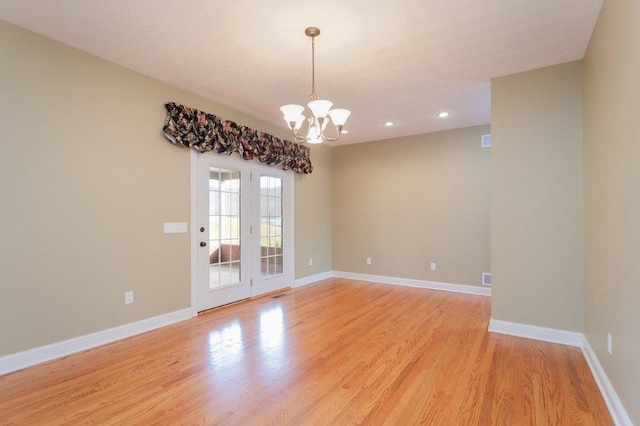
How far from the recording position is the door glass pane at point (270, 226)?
200 inches

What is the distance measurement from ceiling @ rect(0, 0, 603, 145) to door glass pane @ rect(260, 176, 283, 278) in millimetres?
1649

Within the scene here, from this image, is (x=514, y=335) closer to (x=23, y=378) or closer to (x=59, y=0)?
(x=23, y=378)

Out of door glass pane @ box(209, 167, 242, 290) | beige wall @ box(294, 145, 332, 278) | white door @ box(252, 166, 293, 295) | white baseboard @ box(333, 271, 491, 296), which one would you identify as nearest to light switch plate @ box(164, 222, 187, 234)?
door glass pane @ box(209, 167, 242, 290)

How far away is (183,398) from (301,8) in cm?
287

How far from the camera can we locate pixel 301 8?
7.63 ft

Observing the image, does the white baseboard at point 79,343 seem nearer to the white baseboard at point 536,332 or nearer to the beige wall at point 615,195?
the white baseboard at point 536,332

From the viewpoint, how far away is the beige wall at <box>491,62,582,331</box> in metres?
3.05

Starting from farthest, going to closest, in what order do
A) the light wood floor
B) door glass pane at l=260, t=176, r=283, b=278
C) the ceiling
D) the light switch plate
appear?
A: door glass pane at l=260, t=176, r=283, b=278, the light switch plate, the ceiling, the light wood floor

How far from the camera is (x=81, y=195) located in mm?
2957

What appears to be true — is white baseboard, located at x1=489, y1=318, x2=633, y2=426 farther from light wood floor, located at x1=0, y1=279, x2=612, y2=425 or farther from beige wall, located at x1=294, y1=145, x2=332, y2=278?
beige wall, located at x1=294, y1=145, x2=332, y2=278

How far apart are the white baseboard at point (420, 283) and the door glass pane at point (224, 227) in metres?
2.55

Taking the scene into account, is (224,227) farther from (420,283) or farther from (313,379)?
(420,283)

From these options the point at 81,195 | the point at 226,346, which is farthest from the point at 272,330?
the point at 81,195

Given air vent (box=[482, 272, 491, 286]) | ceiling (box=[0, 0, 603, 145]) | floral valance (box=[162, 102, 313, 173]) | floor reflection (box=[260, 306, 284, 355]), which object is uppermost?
ceiling (box=[0, 0, 603, 145])
